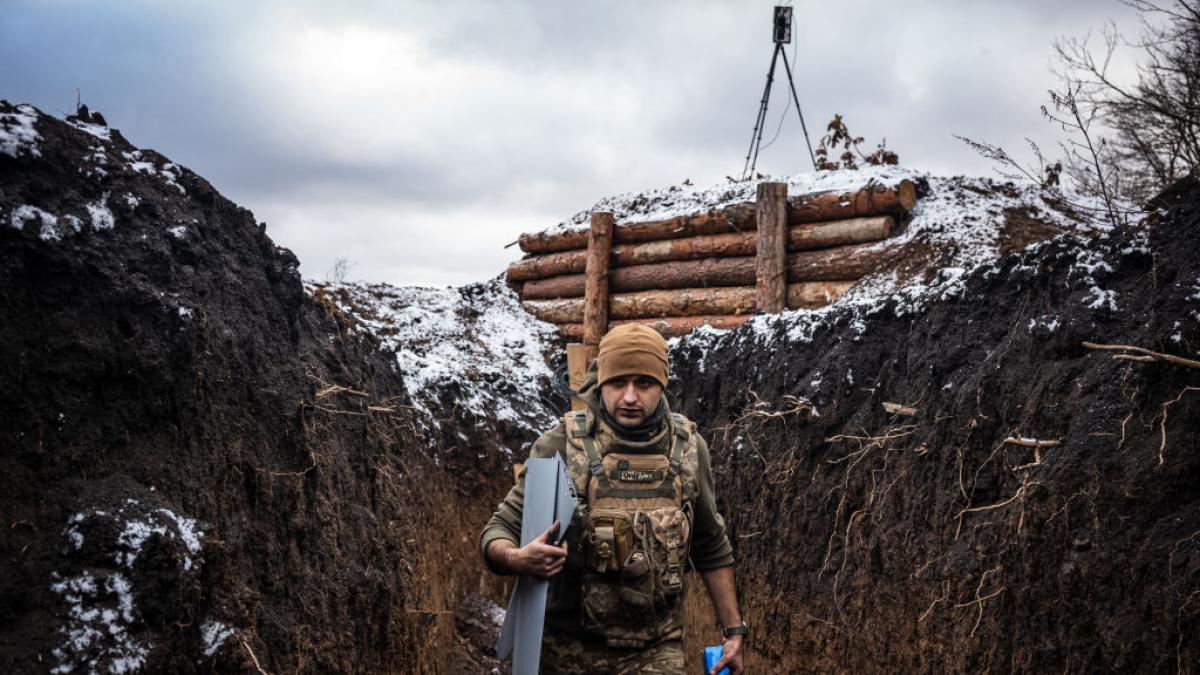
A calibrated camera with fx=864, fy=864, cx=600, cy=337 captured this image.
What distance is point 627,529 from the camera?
3137 millimetres

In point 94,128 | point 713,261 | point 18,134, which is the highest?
point 713,261

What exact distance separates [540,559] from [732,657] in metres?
0.83

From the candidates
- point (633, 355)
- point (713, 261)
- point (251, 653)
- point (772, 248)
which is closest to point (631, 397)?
point (633, 355)

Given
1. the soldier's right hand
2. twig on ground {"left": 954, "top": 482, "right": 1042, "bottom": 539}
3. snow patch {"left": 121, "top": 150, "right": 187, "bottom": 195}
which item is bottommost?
the soldier's right hand

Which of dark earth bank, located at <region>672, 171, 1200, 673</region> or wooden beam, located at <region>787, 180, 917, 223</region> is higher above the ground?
wooden beam, located at <region>787, 180, 917, 223</region>

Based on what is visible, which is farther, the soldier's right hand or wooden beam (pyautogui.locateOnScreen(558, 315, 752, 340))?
wooden beam (pyautogui.locateOnScreen(558, 315, 752, 340))

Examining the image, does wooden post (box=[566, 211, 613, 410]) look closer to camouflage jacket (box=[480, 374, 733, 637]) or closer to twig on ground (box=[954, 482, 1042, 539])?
twig on ground (box=[954, 482, 1042, 539])

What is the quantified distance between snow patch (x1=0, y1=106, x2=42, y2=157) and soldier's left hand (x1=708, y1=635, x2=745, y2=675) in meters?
3.12

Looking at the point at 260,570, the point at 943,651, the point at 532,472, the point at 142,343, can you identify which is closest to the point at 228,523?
the point at 260,570

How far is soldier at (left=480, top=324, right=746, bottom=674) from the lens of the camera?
3104mm

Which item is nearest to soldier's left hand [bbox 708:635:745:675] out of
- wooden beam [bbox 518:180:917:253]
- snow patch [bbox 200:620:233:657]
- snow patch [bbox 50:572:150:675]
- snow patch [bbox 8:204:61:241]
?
snow patch [bbox 200:620:233:657]

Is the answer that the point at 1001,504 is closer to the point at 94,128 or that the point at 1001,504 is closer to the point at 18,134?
the point at 18,134

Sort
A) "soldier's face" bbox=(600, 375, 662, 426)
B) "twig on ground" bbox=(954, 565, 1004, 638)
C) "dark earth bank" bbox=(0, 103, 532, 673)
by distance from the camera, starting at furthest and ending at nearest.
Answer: "twig on ground" bbox=(954, 565, 1004, 638) < "soldier's face" bbox=(600, 375, 662, 426) < "dark earth bank" bbox=(0, 103, 532, 673)

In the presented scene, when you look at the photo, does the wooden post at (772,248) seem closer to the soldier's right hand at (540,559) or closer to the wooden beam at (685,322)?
the wooden beam at (685,322)
